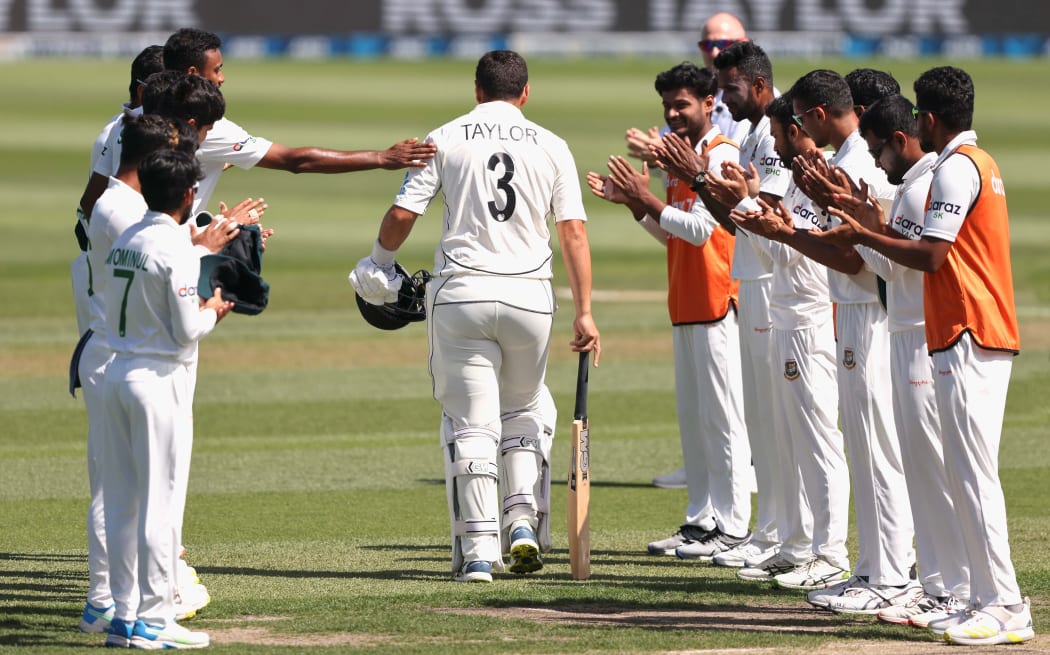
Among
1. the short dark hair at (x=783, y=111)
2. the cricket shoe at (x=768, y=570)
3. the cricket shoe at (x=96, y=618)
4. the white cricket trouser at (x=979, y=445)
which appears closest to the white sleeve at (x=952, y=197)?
the white cricket trouser at (x=979, y=445)

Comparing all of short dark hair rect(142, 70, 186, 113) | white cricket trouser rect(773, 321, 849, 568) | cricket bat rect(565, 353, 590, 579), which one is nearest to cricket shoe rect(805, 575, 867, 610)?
white cricket trouser rect(773, 321, 849, 568)

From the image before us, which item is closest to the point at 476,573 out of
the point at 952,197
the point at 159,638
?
the point at 159,638

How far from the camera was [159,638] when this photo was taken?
5605 mm

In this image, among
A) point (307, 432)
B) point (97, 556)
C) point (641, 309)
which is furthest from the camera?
point (641, 309)

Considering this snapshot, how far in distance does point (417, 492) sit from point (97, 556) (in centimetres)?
344

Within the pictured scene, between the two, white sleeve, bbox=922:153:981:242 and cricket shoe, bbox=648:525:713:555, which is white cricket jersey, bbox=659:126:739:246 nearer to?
cricket shoe, bbox=648:525:713:555

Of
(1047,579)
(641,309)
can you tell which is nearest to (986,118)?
(641,309)

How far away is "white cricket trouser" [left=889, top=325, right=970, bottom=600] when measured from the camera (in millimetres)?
5996

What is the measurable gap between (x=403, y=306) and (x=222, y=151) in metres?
1.19

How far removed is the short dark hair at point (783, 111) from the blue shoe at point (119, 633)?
3461mm

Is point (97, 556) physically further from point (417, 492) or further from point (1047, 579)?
point (1047, 579)

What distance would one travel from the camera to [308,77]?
38.8 metres

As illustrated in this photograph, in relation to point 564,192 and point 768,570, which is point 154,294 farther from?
point 768,570

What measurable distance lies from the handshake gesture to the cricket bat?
0.98 metres
